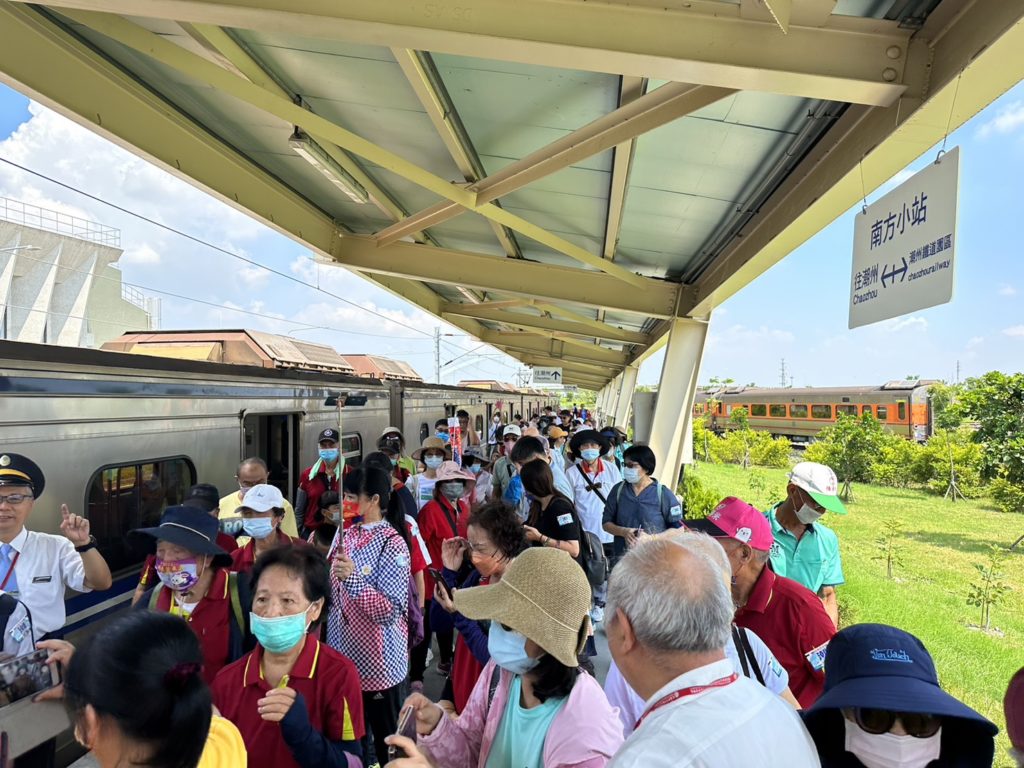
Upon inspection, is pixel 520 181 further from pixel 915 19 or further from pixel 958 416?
pixel 958 416

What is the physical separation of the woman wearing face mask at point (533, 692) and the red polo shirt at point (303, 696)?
0.37 metres

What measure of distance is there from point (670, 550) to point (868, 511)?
18.0 metres

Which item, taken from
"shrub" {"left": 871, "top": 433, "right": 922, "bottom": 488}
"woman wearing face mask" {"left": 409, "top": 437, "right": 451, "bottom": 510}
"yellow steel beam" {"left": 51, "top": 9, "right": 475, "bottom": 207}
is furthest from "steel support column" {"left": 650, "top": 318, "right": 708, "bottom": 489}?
"shrub" {"left": 871, "top": 433, "right": 922, "bottom": 488}

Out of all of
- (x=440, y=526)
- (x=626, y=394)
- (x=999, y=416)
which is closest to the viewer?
(x=440, y=526)

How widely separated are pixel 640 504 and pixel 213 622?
338 centimetres

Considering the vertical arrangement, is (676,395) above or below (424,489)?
Result: above

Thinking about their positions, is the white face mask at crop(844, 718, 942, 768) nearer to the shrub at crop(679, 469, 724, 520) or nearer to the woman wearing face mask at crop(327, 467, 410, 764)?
the woman wearing face mask at crop(327, 467, 410, 764)

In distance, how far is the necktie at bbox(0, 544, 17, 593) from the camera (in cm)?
278

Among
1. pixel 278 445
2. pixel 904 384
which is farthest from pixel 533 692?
pixel 904 384

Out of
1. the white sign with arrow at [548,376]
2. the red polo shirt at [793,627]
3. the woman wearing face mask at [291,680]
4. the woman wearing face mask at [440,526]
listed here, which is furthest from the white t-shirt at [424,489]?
the white sign with arrow at [548,376]

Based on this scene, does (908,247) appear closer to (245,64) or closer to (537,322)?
(245,64)

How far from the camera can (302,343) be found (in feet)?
33.6

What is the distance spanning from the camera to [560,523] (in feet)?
13.4

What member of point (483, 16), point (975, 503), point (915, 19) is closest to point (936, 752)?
point (915, 19)
